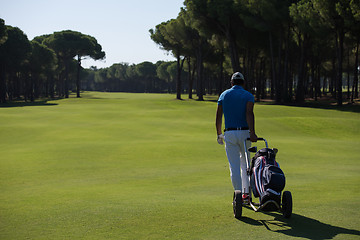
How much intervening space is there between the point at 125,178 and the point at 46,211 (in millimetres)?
5015

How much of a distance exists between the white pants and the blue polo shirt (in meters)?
0.18

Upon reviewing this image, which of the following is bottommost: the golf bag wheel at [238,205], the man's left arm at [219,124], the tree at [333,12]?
the golf bag wheel at [238,205]

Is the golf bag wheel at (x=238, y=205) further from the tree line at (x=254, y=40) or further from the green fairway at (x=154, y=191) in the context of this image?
the tree line at (x=254, y=40)

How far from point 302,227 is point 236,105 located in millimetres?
2369

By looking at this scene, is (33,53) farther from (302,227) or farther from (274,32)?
(302,227)

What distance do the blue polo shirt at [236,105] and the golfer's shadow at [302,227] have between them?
1.69 metres

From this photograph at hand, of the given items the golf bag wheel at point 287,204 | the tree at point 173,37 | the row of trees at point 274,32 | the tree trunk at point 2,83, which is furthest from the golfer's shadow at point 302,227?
the tree trunk at point 2,83

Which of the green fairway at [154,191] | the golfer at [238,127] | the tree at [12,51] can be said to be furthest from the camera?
the tree at [12,51]

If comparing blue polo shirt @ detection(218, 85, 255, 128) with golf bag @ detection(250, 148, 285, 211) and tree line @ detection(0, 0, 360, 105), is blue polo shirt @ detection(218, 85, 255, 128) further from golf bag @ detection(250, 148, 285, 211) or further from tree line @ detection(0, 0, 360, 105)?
tree line @ detection(0, 0, 360, 105)

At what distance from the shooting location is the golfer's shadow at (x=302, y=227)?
5.84 metres

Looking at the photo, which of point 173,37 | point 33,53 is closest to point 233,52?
point 173,37

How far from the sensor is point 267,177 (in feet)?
20.9

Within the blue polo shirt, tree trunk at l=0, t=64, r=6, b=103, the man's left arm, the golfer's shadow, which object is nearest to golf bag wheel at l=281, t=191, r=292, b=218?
the golfer's shadow

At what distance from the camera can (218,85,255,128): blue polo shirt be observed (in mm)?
7305
